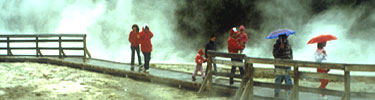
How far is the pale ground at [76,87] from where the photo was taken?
831cm

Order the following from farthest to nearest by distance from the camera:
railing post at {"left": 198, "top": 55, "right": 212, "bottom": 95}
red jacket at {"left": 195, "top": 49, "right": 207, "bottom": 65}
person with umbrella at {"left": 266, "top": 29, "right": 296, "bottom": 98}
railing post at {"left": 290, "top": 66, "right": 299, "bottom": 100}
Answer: red jacket at {"left": 195, "top": 49, "right": 207, "bottom": 65}
railing post at {"left": 198, "top": 55, "right": 212, "bottom": 95}
person with umbrella at {"left": 266, "top": 29, "right": 296, "bottom": 98}
railing post at {"left": 290, "top": 66, "right": 299, "bottom": 100}

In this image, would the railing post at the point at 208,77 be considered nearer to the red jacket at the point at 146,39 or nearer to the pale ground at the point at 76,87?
the pale ground at the point at 76,87

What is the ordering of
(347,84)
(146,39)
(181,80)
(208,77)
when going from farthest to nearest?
(146,39) < (181,80) < (208,77) < (347,84)

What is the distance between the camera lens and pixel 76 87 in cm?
928

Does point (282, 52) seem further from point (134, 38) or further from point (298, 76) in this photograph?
point (134, 38)

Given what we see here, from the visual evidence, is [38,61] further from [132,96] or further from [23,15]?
[23,15]

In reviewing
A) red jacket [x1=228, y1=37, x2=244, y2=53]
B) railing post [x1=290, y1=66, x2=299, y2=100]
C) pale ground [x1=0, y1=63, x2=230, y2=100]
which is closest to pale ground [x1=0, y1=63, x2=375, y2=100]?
pale ground [x1=0, y1=63, x2=230, y2=100]

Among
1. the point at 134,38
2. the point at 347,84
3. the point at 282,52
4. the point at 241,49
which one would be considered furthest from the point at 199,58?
the point at 347,84

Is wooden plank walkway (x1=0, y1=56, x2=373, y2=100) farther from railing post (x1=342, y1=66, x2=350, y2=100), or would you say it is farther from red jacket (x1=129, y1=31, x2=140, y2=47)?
railing post (x1=342, y1=66, x2=350, y2=100)

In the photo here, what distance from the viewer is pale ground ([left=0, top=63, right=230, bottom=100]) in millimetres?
8312

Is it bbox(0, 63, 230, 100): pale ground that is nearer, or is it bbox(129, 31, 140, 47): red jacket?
bbox(0, 63, 230, 100): pale ground

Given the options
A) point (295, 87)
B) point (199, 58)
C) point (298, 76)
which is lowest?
point (295, 87)

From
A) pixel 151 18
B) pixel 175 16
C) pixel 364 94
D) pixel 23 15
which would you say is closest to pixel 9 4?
pixel 23 15

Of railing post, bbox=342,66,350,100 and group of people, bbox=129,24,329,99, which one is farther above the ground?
group of people, bbox=129,24,329,99
